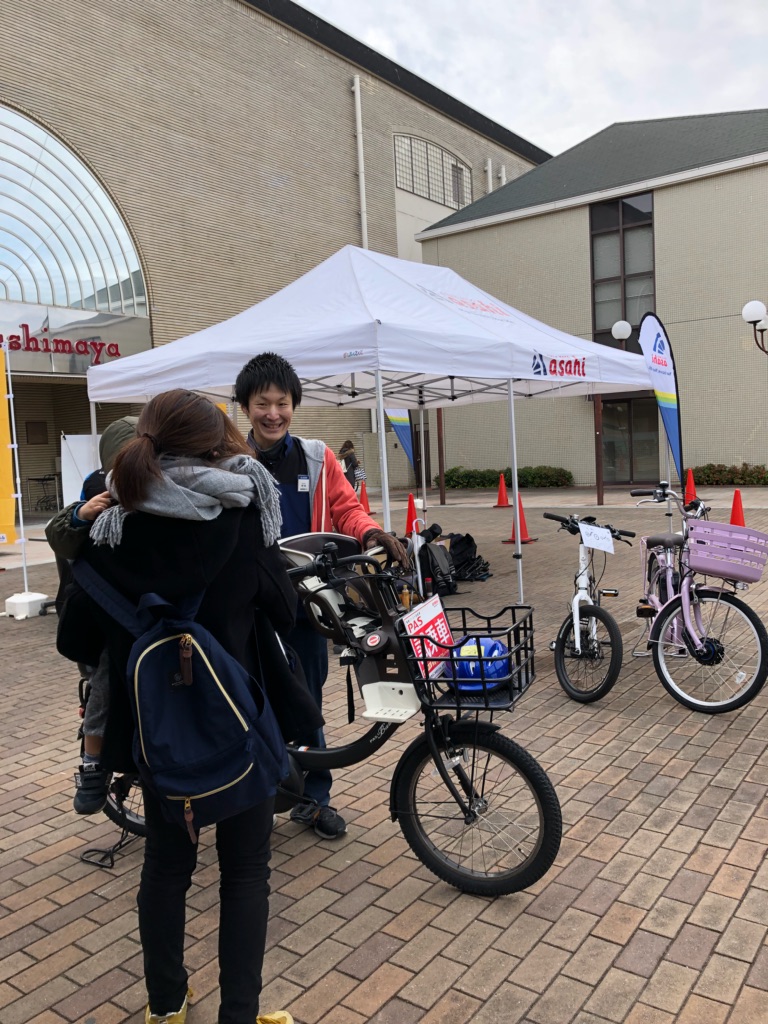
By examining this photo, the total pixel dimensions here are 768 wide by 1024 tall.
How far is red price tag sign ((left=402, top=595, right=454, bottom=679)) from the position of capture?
8.41 ft

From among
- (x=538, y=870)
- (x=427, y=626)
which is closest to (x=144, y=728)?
(x=427, y=626)

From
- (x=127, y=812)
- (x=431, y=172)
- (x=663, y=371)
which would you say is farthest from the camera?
(x=431, y=172)

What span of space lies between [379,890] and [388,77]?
27668mm

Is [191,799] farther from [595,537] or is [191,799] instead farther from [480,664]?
[595,537]

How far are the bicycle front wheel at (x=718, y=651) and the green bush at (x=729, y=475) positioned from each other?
18.4 metres

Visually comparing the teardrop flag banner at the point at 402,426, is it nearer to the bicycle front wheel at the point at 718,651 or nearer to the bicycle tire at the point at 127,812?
the bicycle front wheel at the point at 718,651

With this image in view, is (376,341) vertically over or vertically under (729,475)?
over

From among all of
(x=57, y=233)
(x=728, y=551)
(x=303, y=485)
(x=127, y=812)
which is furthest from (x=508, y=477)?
(x=127, y=812)

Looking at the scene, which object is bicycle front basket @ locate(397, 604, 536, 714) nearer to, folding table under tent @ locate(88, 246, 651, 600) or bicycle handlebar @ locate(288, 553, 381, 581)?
bicycle handlebar @ locate(288, 553, 381, 581)

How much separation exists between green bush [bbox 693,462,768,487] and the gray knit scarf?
21910 millimetres

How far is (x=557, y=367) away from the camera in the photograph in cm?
738

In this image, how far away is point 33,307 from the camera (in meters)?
17.6

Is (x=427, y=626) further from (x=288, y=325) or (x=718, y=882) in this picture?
(x=288, y=325)

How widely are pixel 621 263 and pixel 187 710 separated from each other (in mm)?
24398
